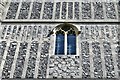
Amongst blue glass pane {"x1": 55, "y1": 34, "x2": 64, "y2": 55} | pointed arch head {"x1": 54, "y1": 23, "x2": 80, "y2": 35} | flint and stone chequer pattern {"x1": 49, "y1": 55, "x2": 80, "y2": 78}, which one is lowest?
flint and stone chequer pattern {"x1": 49, "y1": 55, "x2": 80, "y2": 78}

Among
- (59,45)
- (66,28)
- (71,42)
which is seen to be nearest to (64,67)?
(59,45)

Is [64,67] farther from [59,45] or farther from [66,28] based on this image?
[66,28]

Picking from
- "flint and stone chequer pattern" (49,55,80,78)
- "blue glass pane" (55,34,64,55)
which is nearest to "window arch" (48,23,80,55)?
"blue glass pane" (55,34,64,55)

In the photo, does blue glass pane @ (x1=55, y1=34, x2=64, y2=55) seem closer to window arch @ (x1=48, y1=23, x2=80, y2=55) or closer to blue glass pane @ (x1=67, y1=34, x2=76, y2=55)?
window arch @ (x1=48, y1=23, x2=80, y2=55)

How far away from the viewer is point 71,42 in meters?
9.50

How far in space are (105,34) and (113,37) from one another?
10.4 inches

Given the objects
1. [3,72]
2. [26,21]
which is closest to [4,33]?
[26,21]

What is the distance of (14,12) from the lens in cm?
1050

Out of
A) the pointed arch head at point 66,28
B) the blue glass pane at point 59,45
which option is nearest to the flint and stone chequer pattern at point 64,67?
the blue glass pane at point 59,45

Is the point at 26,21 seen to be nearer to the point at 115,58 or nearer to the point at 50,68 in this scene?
the point at 50,68

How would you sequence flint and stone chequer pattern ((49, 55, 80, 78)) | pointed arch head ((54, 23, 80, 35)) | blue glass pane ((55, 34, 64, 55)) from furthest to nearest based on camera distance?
1. pointed arch head ((54, 23, 80, 35))
2. blue glass pane ((55, 34, 64, 55))
3. flint and stone chequer pattern ((49, 55, 80, 78))

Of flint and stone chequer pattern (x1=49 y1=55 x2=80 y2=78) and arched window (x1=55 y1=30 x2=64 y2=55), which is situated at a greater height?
arched window (x1=55 y1=30 x2=64 y2=55)

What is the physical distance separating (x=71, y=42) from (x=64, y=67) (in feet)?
3.62

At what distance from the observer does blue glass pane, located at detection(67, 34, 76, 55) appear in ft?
30.2
